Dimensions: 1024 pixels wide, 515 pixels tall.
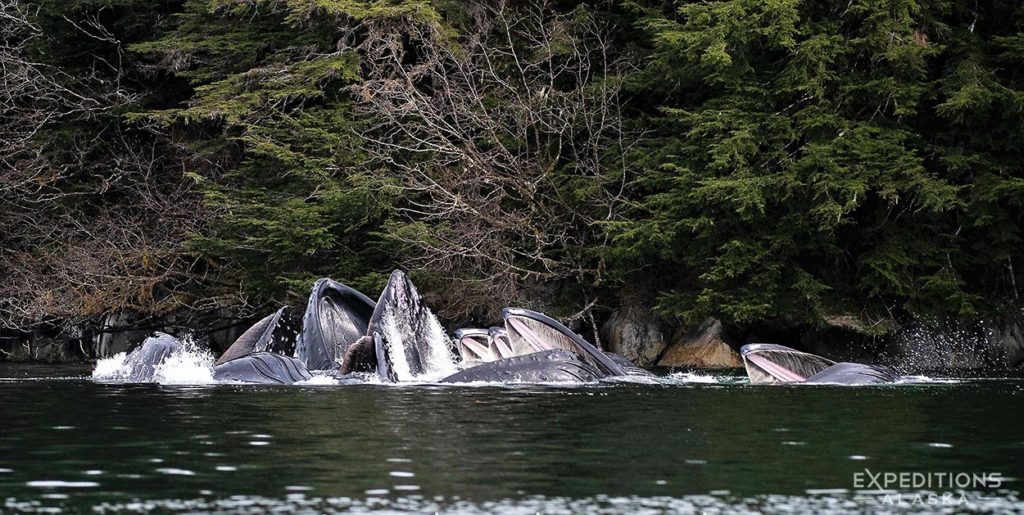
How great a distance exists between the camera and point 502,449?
1064cm

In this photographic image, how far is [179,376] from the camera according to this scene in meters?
19.3

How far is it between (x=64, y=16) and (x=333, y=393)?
18.6 m

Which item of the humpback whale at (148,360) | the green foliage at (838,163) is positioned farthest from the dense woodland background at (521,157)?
the humpback whale at (148,360)

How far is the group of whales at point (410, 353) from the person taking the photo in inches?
706

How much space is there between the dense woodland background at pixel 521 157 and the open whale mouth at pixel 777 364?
5.01m

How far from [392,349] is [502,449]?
7.52m

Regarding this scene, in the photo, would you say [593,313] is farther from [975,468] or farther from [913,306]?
[975,468]

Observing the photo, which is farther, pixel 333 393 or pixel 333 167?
pixel 333 167

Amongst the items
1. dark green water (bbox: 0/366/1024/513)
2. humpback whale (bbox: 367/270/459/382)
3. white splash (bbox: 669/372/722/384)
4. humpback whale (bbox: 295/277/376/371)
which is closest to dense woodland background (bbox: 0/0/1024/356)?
white splash (bbox: 669/372/722/384)

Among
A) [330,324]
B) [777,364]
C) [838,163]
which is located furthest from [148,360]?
[838,163]

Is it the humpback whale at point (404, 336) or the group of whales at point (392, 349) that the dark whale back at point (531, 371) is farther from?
the humpback whale at point (404, 336)

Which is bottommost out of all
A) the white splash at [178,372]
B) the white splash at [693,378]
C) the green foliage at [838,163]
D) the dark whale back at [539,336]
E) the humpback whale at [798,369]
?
the white splash at [693,378]

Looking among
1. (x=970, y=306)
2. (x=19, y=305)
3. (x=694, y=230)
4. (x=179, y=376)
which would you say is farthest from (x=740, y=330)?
(x=19, y=305)

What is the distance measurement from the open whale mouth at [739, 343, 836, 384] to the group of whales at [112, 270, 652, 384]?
4.59 ft
